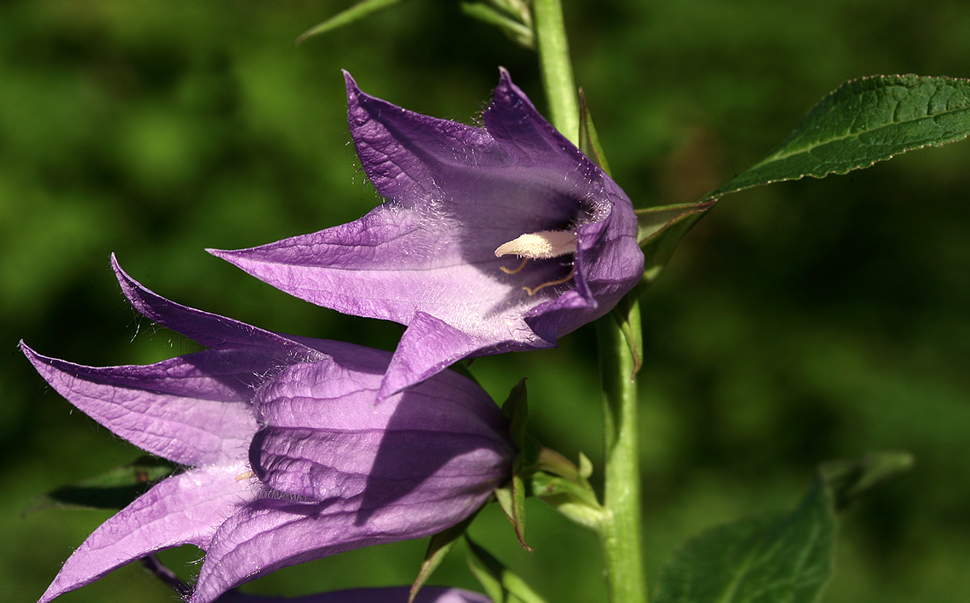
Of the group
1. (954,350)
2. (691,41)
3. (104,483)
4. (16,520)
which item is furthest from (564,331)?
(954,350)

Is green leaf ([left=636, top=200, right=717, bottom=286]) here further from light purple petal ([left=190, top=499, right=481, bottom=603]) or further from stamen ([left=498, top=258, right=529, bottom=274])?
light purple petal ([left=190, top=499, right=481, bottom=603])

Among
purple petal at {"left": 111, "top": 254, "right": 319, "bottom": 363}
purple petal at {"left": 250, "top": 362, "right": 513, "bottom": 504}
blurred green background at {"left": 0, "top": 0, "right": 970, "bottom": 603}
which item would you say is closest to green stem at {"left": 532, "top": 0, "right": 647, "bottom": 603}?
purple petal at {"left": 250, "top": 362, "right": 513, "bottom": 504}

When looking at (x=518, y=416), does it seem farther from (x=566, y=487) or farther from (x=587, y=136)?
(x=587, y=136)

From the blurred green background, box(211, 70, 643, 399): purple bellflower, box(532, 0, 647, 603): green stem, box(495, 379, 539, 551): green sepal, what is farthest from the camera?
the blurred green background

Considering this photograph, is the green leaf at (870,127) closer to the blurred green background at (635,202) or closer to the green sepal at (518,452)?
the green sepal at (518,452)

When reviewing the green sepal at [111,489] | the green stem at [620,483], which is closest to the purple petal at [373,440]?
the green stem at [620,483]

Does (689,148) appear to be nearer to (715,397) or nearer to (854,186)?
(854,186)
